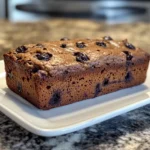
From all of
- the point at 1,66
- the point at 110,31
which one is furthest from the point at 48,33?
the point at 1,66

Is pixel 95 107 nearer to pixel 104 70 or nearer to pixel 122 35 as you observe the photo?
pixel 104 70

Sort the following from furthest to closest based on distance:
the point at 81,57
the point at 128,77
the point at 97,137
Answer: the point at 128,77
the point at 81,57
the point at 97,137

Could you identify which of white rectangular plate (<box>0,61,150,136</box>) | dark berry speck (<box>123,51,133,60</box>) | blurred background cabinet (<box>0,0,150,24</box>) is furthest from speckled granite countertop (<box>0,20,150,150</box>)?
blurred background cabinet (<box>0,0,150,24</box>)

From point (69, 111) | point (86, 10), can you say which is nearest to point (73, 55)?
point (69, 111)

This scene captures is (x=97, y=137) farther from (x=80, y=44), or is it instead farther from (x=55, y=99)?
(x=80, y=44)

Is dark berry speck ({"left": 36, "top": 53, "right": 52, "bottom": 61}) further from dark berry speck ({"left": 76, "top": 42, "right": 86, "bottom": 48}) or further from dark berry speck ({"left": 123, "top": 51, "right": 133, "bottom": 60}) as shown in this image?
dark berry speck ({"left": 123, "top": 51, "right": 133, "bottom": 60})

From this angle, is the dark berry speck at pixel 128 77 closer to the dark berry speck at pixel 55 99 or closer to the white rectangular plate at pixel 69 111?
the white rectangular plate at pixel 69 111

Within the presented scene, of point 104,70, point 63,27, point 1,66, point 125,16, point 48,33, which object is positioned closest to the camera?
point 104,70
